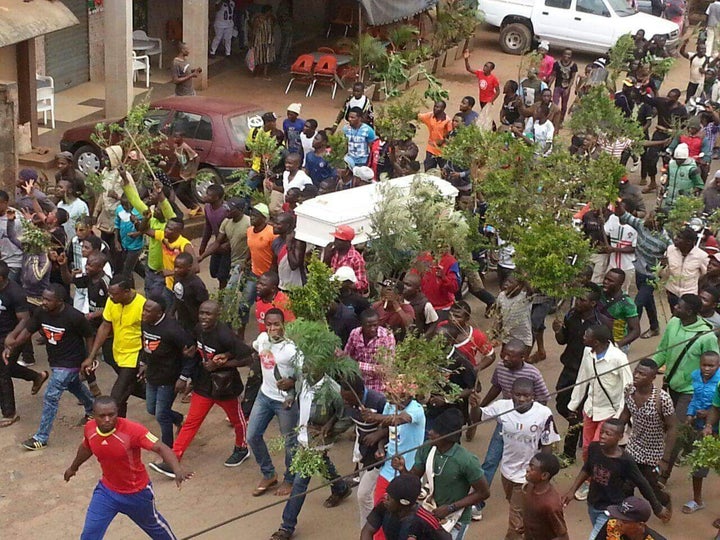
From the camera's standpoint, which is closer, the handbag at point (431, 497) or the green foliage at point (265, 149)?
the handbag at point (431, 497)

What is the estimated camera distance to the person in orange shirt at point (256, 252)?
10797mm

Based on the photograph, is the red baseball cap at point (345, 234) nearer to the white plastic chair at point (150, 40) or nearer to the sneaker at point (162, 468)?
the sneaker at point (162, 468)

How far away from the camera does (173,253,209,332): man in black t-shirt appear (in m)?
9.70

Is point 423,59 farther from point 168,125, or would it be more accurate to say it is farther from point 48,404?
point 48,404

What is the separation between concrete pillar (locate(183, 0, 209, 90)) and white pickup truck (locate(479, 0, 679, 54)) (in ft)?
24.2

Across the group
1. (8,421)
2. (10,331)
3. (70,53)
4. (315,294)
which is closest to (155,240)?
(10,331)

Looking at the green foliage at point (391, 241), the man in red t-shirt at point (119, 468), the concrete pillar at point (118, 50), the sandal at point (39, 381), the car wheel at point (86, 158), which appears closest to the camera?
the man in red t-shirt at point (119, 468)

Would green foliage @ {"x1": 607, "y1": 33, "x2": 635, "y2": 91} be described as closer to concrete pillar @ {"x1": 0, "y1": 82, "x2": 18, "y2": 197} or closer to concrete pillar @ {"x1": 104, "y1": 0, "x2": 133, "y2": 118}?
concrete pillar @ {"x1": 104, "y1": 0, "x2": 133, "y2": 118}

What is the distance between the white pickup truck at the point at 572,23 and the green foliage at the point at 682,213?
13321mm

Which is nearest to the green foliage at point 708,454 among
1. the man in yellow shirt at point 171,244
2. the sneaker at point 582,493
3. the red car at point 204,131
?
the sneaker at point 582,493

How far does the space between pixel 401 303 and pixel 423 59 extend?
536 inches

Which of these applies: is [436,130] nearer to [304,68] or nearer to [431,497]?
[304,68]

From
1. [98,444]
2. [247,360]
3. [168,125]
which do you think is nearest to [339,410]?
[247,360]

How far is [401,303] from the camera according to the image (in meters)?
9.52
